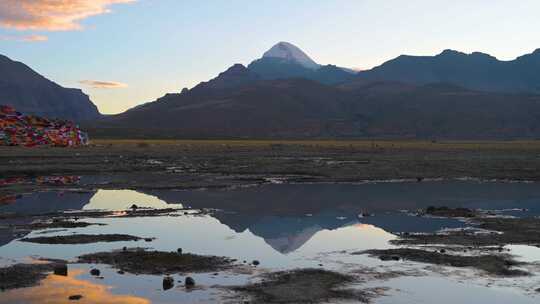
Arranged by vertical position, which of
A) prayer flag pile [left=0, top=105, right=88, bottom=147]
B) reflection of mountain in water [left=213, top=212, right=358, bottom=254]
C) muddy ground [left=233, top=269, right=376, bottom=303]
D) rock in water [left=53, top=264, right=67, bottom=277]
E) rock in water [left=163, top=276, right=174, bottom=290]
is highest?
prayer flag pile [left=0, top=105, right=88, bottom=147]

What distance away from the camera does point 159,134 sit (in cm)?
18212

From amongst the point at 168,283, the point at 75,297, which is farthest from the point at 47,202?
the point at 75,297

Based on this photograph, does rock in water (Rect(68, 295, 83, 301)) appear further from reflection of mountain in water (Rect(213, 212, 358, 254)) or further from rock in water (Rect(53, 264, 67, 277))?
reflection of mountain in water (Rect(213, 212, 358, 254))

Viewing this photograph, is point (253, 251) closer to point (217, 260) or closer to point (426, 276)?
point (217, 260)

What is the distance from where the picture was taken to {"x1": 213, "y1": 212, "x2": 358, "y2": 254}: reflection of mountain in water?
835 inches

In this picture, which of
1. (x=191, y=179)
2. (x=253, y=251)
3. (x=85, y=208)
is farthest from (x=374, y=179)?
(x=253, y=251)

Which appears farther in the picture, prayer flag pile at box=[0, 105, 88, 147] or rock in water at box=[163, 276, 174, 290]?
prayer flag pile at box=[0, 105, 88, 147]

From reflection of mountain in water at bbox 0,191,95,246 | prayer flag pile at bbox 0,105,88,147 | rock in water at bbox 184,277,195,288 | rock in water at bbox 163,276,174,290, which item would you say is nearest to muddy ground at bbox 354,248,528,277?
rock in water at bbox 184,277,195,288

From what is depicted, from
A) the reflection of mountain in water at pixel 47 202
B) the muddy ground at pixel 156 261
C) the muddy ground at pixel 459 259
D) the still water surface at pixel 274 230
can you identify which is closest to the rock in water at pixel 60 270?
the still water surface at pixel 274 230

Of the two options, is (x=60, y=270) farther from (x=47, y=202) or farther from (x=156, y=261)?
(x=47, y=202)

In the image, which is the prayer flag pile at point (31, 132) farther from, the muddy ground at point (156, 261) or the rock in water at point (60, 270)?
the rock in water at point (60, 270)

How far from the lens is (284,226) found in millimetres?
24812

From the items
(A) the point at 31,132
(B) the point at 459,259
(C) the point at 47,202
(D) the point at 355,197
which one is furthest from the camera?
(A) the point at 31,132

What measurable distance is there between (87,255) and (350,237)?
9273 mm
